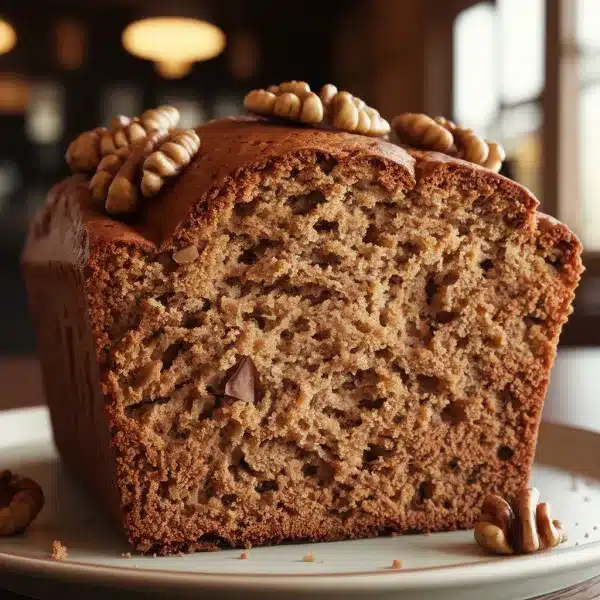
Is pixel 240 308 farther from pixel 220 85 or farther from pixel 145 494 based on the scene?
pixel 220 85

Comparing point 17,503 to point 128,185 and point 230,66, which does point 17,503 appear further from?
point 230,66

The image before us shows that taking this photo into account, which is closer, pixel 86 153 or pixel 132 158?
pixel 132 158

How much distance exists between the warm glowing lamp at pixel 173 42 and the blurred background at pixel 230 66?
1 centimetres

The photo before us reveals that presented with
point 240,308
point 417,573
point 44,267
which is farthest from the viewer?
point 44,267

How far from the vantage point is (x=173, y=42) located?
8.03 meters

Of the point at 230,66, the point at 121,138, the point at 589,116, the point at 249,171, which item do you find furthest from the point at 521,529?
the point at 230,66

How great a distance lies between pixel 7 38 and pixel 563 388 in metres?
7.38

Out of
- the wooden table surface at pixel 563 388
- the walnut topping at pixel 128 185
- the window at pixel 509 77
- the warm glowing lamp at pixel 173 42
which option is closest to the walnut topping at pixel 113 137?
the walnut topping at pixel 128 185

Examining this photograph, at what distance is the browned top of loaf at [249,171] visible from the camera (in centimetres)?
115

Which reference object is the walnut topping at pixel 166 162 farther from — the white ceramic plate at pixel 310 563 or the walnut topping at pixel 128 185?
the white ceramic plate at pixel 310 563

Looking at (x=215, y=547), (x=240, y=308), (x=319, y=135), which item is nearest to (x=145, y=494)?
(x=215, y=547)

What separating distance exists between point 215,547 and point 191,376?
0.24 meters

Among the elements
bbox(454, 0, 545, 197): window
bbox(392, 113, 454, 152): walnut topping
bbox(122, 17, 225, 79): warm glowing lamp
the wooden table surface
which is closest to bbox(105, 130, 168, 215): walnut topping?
bbox(392, 113, 454, 152): walnut topping

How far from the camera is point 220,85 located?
8750 mm
